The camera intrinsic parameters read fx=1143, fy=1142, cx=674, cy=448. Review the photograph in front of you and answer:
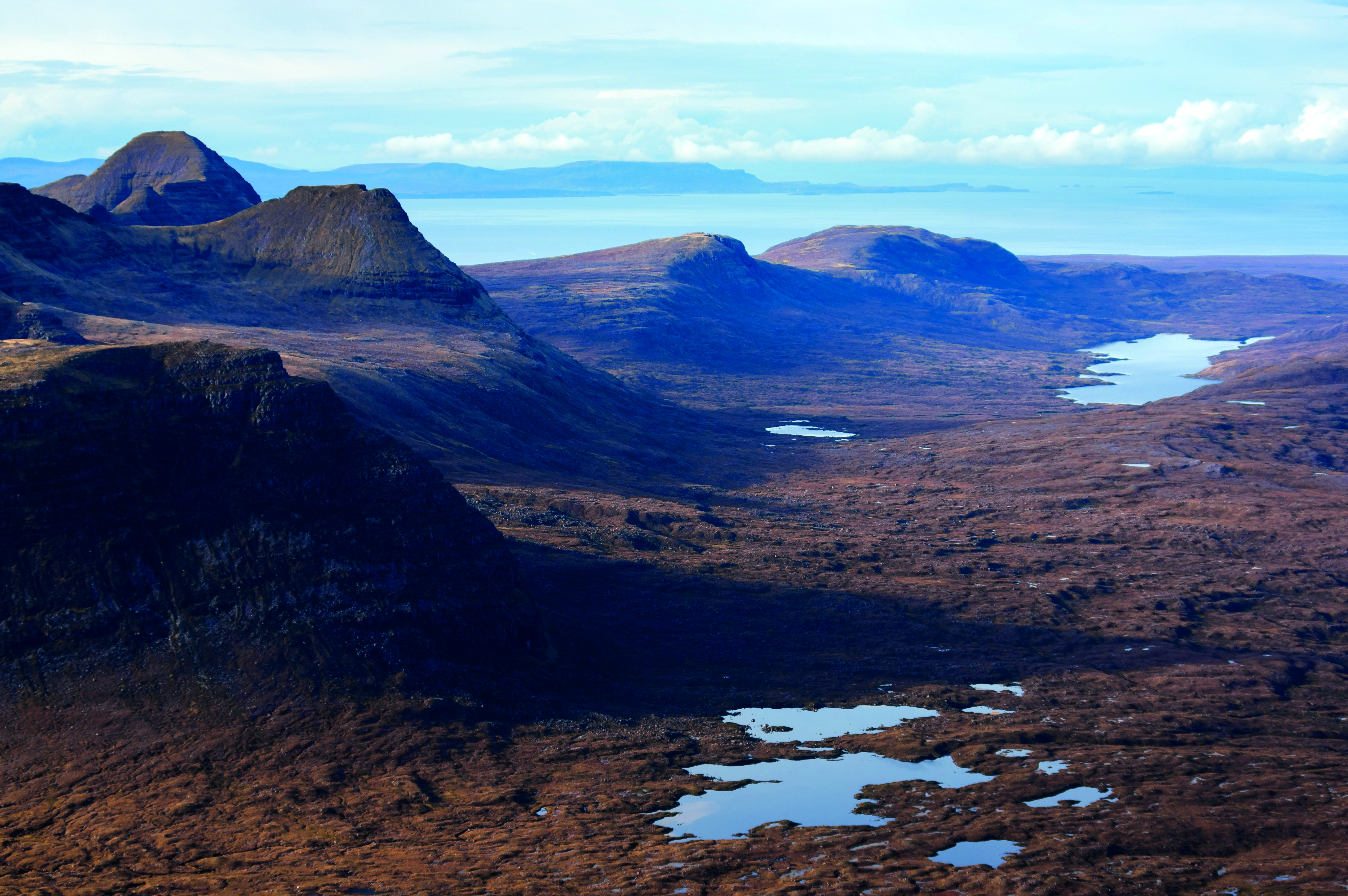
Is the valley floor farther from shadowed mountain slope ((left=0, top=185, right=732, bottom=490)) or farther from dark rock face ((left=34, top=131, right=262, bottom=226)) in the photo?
dark rock face ((left=34, top=131, right=262, bottom=226))

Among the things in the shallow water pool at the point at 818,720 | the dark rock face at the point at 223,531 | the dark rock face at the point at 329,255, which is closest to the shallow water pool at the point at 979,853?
the shallow water pool at the point at 818,720

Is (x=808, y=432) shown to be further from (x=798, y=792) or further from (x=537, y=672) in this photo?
(x=798, y=792)

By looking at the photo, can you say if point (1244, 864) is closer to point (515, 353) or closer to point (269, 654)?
point (269, 654)

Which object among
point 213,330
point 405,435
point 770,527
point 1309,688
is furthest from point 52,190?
point 1309,688

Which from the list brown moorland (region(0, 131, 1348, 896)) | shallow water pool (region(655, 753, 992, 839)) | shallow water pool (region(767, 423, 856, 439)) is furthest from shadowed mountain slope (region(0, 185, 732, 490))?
shallow water pool (region(655, 753, 992, 839))

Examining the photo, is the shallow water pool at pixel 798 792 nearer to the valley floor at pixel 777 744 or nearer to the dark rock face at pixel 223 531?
the valley floor at pixel 777 744

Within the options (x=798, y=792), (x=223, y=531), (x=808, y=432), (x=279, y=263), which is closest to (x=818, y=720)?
(x=798, y=792)
